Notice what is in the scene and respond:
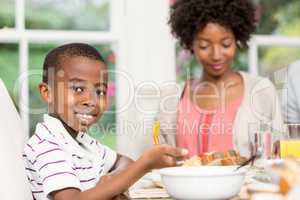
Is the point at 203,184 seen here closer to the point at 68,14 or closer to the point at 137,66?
the point at 137,66

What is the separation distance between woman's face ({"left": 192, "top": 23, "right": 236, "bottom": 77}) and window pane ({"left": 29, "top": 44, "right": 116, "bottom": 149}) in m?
0.47

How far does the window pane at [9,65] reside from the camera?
7.82ft

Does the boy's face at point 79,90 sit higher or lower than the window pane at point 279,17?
lower

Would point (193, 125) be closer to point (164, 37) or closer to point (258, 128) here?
point (164, 37)

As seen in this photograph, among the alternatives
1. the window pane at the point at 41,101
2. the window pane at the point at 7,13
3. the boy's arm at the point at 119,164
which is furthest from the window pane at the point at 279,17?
the boy's arm at the point at 119,164

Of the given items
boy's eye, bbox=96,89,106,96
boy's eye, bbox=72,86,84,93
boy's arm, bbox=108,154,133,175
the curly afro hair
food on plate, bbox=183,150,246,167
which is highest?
the curly afro hair

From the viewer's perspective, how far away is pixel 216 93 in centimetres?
232

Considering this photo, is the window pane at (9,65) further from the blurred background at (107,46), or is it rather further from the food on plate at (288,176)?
the food on plate at (288,176)

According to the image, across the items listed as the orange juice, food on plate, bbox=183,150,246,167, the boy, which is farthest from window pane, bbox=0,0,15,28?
the orange juice

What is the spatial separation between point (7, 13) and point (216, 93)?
0.95 meters

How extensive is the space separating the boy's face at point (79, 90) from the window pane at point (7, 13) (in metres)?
1.09

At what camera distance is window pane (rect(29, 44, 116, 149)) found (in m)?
2.43

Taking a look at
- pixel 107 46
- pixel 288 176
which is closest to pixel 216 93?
pixel 107 46

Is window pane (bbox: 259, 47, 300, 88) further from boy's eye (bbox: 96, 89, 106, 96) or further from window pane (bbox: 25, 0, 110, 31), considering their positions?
boy's eye (bbox: 96, 89, 106, 96)
